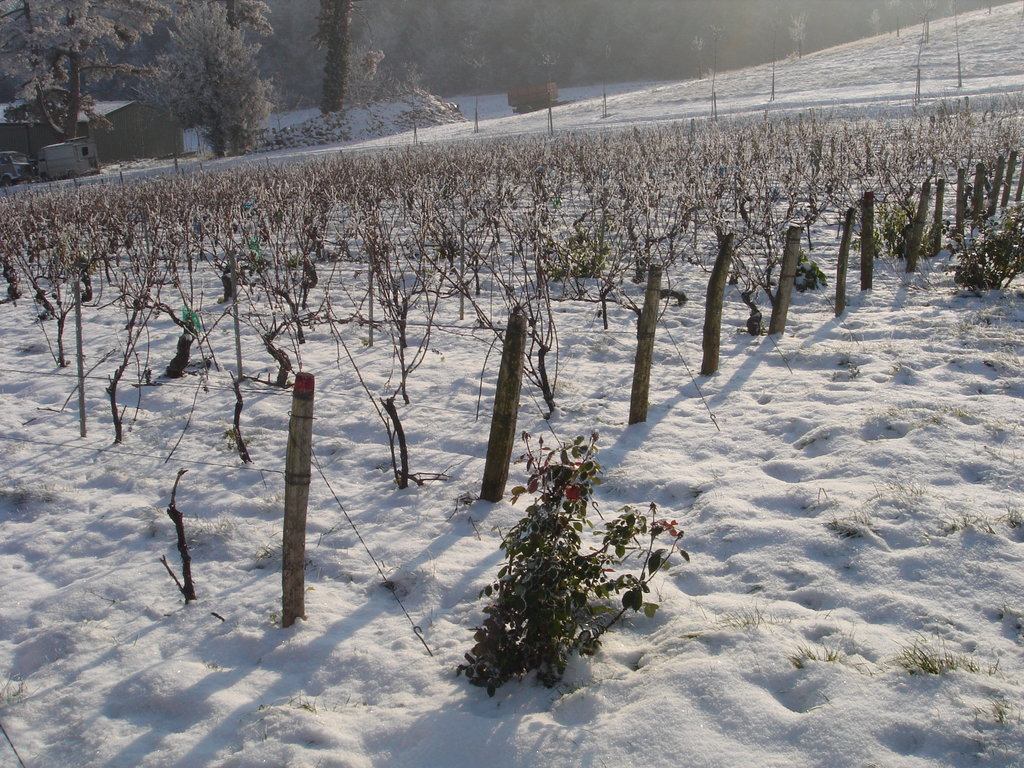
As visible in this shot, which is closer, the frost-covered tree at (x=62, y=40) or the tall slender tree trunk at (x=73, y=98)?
the frost-covered tree at (x=62, y=40)

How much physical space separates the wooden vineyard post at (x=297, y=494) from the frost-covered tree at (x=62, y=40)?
33603 millimetres

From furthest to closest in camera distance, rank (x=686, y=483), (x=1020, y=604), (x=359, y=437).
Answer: (x=359, y=437)
(x=686, y=483)
(x=1020, y=604)

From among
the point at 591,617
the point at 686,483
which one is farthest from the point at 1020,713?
the point at 686,483

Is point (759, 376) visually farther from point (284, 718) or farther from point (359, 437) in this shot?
point (284, 718)

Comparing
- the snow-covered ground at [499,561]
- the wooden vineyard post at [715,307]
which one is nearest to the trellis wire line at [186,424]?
the snow-covered ground at [499,561]

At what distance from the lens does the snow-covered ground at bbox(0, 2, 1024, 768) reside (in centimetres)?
245

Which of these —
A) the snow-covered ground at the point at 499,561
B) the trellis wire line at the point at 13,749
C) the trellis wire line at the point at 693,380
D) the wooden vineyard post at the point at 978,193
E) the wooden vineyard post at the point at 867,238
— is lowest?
the trellis wire line at the point at 13,749

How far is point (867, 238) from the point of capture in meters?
7.07

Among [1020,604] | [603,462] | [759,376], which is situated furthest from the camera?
[759,376]

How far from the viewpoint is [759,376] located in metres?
5.52

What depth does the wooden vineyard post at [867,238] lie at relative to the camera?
6.88 m

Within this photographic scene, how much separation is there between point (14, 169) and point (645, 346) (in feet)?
98.5

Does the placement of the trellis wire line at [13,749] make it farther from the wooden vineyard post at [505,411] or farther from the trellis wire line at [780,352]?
the trellis wire line at [780,352]

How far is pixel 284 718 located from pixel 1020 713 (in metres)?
2.26
